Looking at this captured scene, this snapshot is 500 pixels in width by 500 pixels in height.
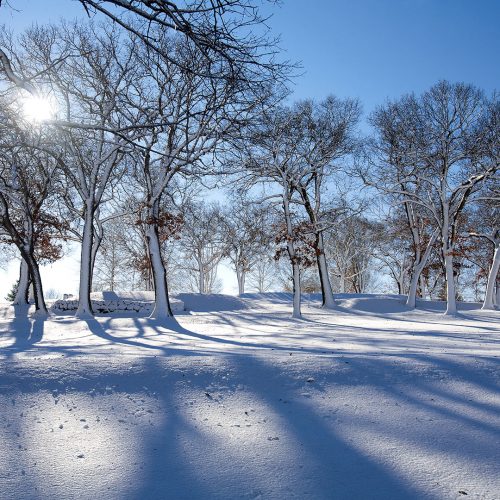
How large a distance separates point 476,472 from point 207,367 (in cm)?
303

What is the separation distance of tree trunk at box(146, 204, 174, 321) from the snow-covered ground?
32.7 feet

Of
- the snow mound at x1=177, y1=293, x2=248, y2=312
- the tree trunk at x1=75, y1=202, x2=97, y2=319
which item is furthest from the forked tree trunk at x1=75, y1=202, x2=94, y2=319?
the snow mound at x1=177, y1=293, x2=248, y2=312

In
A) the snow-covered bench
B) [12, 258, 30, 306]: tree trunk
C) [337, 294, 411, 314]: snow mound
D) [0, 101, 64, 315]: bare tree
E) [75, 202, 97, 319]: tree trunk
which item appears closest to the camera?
[75, 202, 97, 319]: tree trunk

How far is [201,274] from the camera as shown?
34375 mm

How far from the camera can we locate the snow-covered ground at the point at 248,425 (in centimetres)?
298

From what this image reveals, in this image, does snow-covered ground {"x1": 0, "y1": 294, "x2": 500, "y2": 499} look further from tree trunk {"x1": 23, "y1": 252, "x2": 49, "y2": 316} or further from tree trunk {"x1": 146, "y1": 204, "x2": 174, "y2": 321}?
tree trunk {"x1": 23, "y1": 252, "x2": 49, "y2": 316}

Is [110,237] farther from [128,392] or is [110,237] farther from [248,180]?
[128,392]

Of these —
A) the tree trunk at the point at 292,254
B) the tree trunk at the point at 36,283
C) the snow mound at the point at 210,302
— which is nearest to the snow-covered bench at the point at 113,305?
the snow mound at the point at 210,302

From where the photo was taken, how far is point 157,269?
16156 millimetres

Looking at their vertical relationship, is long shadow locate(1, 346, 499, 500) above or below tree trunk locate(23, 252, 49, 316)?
below

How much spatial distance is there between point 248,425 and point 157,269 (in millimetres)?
12728

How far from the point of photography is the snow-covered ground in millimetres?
2977

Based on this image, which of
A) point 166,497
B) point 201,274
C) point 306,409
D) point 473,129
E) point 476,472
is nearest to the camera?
point 166,497

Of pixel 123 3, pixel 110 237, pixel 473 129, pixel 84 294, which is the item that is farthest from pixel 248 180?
pixel 110 237
